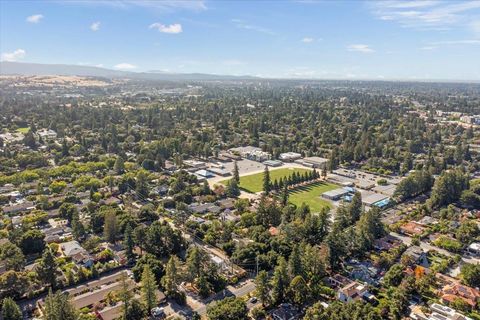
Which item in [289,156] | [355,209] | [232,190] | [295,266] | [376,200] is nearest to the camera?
[295,266]

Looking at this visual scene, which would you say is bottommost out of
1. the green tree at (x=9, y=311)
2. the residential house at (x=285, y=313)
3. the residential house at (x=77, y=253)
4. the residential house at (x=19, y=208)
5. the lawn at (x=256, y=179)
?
the residential house at (x=19, y=208)

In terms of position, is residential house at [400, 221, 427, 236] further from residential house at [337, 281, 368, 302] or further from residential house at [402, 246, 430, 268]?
residential house at [337, 281, 368, 302]

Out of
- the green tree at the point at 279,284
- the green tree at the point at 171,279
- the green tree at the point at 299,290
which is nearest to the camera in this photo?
the green tree at the point at 299,290

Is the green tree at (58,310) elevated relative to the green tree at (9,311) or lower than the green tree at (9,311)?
elevated

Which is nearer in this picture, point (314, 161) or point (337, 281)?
point (337, 281)

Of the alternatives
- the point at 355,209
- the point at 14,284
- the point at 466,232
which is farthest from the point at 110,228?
the point at 466,232

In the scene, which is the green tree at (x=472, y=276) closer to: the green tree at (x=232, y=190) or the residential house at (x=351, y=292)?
the residential house at (x=351, y=292)

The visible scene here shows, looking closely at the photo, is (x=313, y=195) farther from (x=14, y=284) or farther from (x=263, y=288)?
(x=14, y=284)

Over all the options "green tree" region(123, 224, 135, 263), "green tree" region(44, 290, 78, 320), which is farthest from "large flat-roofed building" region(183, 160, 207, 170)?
"green tree" region(44, 290, 78, 320)

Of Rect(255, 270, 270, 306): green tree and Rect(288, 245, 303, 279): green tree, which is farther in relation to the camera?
Rect(288, 245, 303, 279): green tree

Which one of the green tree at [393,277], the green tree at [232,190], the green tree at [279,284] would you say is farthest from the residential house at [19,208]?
the green tree at [393,277]
